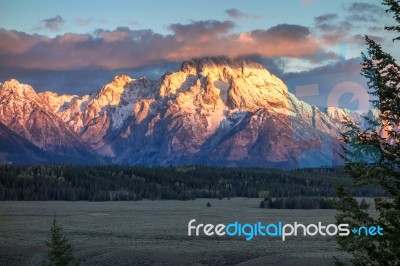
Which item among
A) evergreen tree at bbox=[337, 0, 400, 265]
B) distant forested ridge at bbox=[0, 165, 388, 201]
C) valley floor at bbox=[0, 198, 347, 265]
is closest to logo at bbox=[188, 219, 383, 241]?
valley floor at bbox=[0, 198, 347, 265]

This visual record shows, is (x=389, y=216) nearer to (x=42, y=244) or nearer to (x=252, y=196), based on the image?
(x=42, y=244)

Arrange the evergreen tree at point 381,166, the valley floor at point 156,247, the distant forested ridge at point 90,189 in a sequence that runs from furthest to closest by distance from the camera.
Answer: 1. the distant forested ridge at point 90,189
2. the valley floor at point 156,247
3. the evergreen tree at point 381,166

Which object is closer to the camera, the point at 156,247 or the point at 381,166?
the point at 381,166

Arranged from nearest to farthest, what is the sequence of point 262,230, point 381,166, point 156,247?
point 381,166, point 156,247, point 262,230

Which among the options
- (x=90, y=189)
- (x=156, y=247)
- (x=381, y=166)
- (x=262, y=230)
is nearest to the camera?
(x=381, y=166)

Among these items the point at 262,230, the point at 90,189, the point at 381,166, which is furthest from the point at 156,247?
the point at 90,189

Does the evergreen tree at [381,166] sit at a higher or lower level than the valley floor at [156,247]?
higher

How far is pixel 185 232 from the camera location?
67.1 metres

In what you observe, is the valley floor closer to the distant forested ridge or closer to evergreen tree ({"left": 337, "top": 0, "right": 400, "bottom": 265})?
evergreen tree ({"left": 337, "top": 0, "right": 400, "bottom": 265})

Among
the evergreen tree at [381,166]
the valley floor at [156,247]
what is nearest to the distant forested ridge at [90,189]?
the valley floor at [156,247]

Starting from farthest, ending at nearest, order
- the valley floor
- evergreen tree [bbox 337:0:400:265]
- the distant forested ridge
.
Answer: the distant forested ridge
the valley floor
evergreen tree [bbox 337:0:400:265]

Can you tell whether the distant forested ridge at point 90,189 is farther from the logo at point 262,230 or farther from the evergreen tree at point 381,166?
the evergreen tree at point 381,166

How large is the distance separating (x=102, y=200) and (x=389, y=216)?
478 feet

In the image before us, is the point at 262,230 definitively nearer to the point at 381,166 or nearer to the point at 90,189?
the point at 381,166
